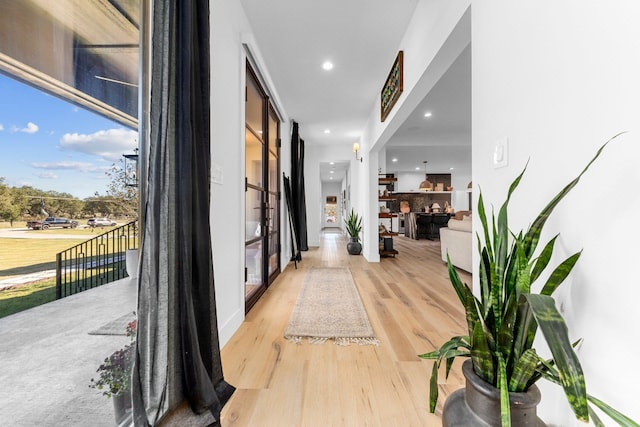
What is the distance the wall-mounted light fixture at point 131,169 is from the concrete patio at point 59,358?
41cm

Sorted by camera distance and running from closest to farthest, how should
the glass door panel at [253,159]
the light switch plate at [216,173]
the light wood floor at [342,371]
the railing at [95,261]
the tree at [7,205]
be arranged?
the tree at [7,205] < the railing at [95,261] < the light wood floor at [342,371] < the light switch plate at [216,173] < the glass door panel at [253,159]

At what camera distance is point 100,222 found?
3.08 ft

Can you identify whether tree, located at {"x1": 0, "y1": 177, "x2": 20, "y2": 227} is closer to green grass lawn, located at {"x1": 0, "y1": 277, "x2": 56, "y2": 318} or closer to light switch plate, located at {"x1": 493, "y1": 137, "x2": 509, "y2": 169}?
green grass lawn, located at {"x1": 0, "y1": 277, "x2": 56, "y2": 318}

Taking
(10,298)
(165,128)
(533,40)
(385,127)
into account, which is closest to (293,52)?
(385,127)

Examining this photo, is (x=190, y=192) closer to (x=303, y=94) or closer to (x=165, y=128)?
(x=165, y=128)

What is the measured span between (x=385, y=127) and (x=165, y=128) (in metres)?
2.98

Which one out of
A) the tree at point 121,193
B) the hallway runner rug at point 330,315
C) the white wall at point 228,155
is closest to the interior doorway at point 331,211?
the hallway runner rug at point 330,315

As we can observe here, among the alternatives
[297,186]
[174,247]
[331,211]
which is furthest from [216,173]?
[331,211]

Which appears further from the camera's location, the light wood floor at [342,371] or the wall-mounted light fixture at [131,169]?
the light wood floor at [342,371]

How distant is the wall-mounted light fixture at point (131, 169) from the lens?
1058 millimetres

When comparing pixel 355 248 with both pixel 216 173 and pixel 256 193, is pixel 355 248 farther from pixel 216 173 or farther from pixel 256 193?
pixel 216 173

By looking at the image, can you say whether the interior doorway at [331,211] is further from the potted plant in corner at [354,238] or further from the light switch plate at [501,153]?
the light switch plate at [501,153]

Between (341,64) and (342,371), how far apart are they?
3.09 meters

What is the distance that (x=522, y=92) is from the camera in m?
0.97
